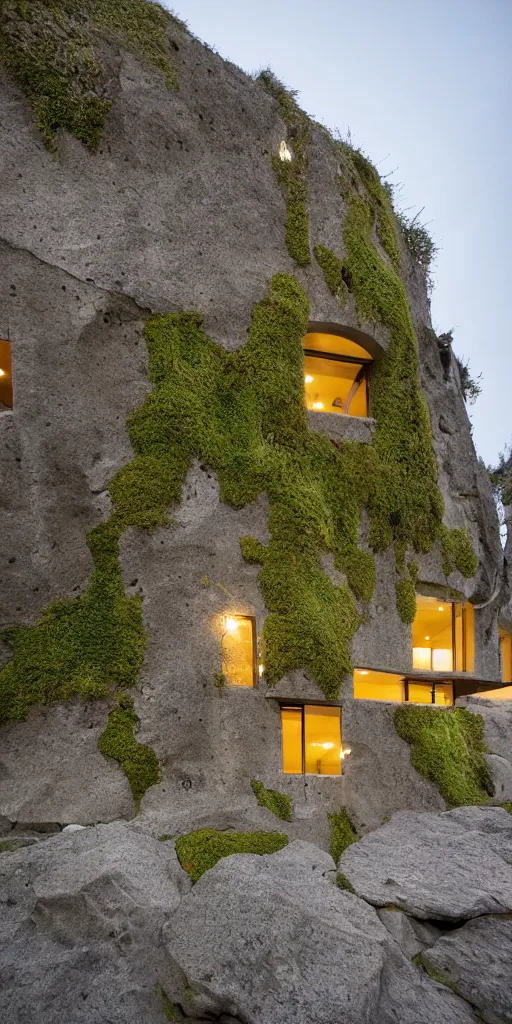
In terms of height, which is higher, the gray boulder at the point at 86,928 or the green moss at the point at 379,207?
the green moss at the point at 379,207

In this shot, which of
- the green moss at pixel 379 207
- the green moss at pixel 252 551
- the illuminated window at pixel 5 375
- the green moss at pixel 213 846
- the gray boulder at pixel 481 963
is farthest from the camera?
the green moss at pixel 379 207

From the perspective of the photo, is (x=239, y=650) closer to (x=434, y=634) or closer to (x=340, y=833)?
(x=340, y=833)

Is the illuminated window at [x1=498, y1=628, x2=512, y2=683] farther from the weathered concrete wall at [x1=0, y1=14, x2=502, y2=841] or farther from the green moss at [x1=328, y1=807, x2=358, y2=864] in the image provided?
the green moss at [x1=328, y1=807, x2=358, y2=864]

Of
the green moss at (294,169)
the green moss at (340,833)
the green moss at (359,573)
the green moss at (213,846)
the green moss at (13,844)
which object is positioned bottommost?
the green moss at (340,833)

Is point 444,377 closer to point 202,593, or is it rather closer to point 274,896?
point 202,593

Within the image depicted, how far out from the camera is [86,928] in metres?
9.88

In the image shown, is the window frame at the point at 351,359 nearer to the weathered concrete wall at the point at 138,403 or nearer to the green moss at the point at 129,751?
the weathered concrete wall at the point at 138,403

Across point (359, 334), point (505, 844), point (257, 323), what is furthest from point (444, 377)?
point (505, 844)

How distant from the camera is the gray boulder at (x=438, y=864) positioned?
10.8 meters

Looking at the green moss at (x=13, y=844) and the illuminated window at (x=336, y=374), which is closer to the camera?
the green moss at (x=13, y=844)

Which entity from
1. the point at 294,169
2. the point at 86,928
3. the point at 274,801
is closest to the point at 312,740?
the point at 274,801

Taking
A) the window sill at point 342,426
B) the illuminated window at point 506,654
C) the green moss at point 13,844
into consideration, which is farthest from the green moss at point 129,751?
the illuminated window at point 506,654

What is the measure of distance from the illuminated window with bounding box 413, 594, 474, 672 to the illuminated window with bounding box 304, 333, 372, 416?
19.0 feet

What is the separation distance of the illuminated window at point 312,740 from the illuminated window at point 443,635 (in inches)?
183
